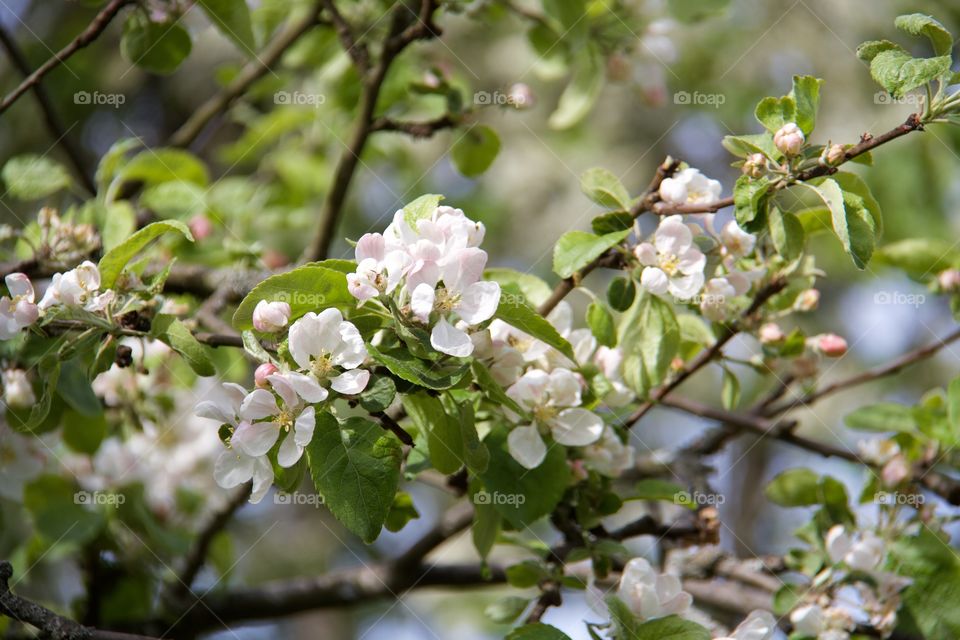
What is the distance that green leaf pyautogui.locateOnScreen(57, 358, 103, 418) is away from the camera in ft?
4.66

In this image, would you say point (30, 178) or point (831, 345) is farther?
point (30, 178)

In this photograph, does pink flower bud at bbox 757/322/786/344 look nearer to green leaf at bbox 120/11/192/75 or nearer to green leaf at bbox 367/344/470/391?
green leaf at bbox 367/344/470/391

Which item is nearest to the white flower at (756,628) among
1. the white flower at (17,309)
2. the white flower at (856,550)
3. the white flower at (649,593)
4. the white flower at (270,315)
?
the white flower at (649,593)

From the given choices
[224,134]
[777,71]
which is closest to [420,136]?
[224,134]

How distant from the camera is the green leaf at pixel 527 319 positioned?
1.09 metres

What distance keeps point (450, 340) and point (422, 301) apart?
51mm

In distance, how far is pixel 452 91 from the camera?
188 cm

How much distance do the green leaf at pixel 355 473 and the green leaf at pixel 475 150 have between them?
3.11ft

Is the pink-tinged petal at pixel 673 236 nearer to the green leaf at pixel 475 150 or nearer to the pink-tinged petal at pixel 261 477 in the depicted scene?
the pink-tinged petal at pixel 261 477

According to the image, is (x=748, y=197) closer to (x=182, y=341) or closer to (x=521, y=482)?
(x=521, y=482)

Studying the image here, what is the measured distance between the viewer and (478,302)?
1.08m

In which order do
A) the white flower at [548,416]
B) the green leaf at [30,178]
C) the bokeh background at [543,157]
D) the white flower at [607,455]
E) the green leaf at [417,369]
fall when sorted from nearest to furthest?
the green leaf at [417,369] → the white flower at [548,416] → the white flower at [607,455] → the green leaf at [30,178] → the bokeh background at [543,157]

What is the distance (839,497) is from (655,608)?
55 cm

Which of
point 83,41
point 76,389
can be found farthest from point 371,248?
point 83,41
